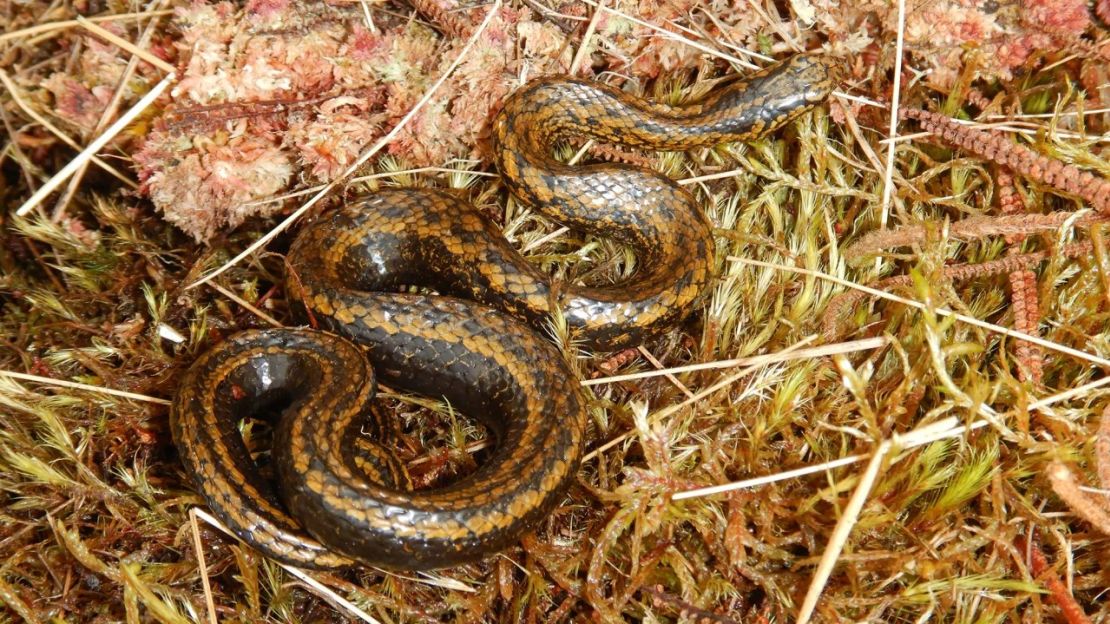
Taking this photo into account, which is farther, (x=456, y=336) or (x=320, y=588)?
(x=456, y=336)

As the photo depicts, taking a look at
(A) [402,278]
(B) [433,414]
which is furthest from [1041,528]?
(A) [402,278]

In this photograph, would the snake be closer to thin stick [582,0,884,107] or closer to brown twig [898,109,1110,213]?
thin stick [582,0,884,107]

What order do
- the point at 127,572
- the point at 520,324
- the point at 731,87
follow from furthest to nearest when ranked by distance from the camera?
the point at 731,87 → the point at 520,324 → the point at 127,572

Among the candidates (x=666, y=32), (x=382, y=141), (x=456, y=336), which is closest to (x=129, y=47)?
(x=382, y=141)

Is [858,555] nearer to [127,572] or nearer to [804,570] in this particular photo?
[804,570]

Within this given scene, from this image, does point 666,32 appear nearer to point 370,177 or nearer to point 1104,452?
point 370,177

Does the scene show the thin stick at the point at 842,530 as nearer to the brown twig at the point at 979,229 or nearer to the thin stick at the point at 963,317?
the thin stick at the point at 963,317

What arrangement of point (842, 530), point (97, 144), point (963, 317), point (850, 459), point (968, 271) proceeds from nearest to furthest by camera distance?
point (842, 530) → point (850, 459) → point (963, 317) → point (968, 271) → point (97, 144)
